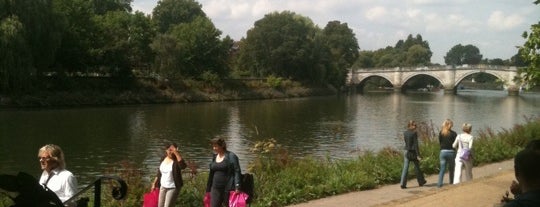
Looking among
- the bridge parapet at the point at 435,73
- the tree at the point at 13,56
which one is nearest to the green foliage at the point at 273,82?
the tree at the point at 13,56

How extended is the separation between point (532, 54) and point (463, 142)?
2.32 meters

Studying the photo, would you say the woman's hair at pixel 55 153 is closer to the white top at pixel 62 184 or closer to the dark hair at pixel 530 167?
the white top at pixel 62 184

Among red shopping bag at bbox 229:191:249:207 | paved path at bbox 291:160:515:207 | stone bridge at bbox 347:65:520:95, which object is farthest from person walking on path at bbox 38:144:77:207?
stone bridge at bbox 347:65:520:95

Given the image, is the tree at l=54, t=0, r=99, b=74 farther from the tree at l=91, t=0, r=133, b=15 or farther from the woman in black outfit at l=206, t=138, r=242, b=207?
the woman in black outfit at l=206, t=138, r=242, b=207

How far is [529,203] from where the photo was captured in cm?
276

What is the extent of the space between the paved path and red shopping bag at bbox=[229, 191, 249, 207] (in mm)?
2084

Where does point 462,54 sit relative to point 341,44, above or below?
above

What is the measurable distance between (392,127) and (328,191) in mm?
22157

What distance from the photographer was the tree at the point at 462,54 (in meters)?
181

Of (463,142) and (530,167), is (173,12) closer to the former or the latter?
(463,142)

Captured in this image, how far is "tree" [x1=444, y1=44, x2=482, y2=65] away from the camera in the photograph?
181 m

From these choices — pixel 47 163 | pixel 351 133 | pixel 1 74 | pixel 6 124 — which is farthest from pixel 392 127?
pixel 47 163

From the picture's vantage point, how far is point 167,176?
7.77 metres

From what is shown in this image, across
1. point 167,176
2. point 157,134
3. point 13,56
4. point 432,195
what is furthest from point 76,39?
point 432,195
